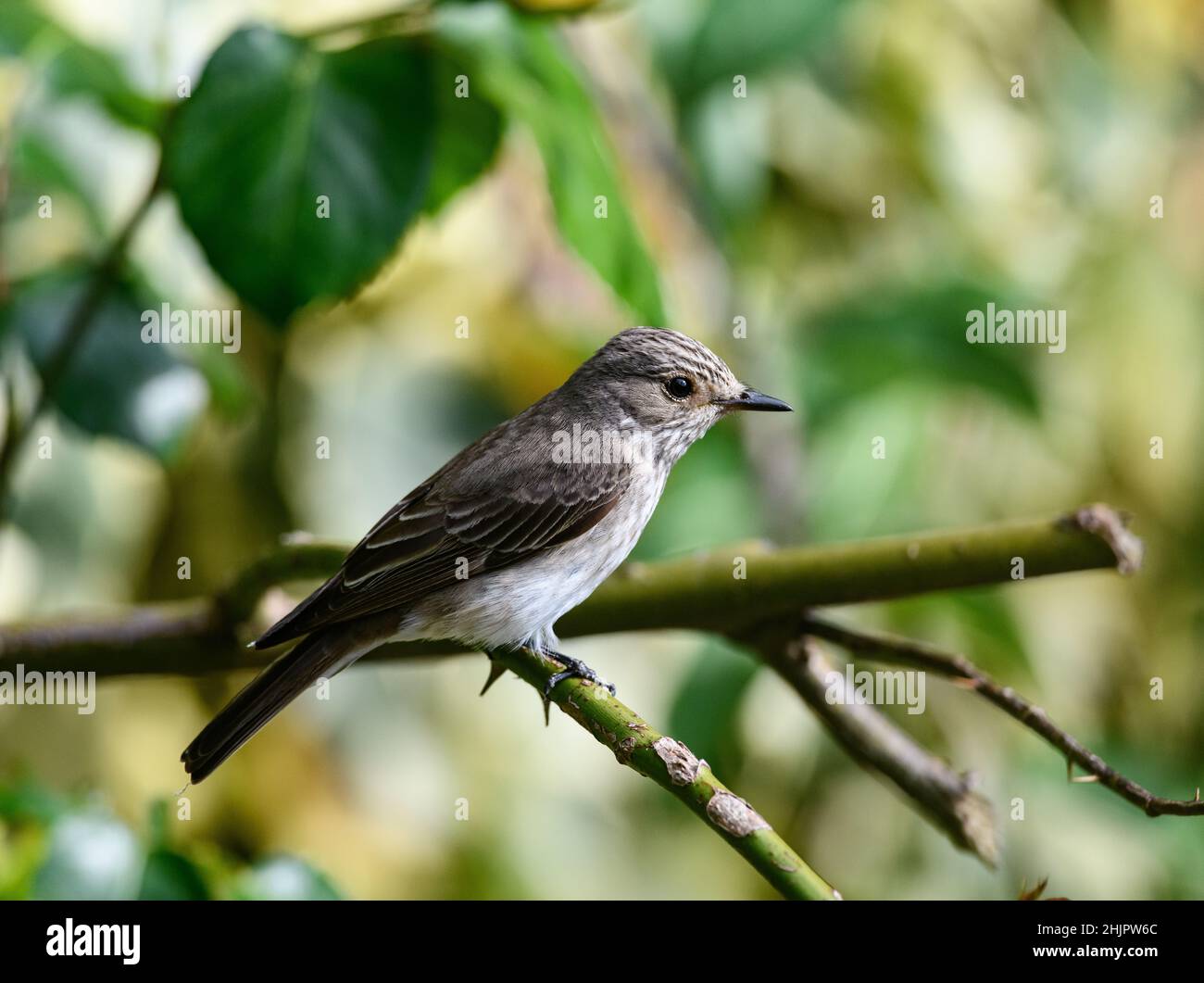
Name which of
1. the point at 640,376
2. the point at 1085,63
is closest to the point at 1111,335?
the point at 1085,63

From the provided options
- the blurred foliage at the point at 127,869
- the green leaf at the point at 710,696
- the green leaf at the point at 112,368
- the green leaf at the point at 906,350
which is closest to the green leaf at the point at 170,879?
the blurred foliage at the point at 127,869

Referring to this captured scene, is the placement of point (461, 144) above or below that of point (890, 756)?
above

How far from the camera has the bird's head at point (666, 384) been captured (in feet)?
7.70

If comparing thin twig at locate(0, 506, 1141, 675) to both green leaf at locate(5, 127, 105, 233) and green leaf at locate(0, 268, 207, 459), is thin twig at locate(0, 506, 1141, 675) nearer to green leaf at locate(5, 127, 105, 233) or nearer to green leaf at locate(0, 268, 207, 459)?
green leaf at locate(0, 268, 207, 459)

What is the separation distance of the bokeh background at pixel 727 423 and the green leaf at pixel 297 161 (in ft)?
2.41

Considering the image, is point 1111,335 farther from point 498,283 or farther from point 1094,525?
point 1094,525

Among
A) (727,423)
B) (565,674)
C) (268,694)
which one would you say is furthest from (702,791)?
(727,423)

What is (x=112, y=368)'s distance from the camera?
276 cm

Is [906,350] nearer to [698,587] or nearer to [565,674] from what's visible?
[698,587]

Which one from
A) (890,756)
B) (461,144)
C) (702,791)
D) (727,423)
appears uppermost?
(461,144)

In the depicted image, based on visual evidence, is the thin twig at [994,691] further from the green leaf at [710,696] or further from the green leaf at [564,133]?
the green leaf at [710,696]

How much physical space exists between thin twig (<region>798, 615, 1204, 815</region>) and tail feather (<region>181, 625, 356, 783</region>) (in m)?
0.83

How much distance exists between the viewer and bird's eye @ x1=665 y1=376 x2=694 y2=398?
2.44 metres

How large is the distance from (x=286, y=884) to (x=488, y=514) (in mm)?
731
